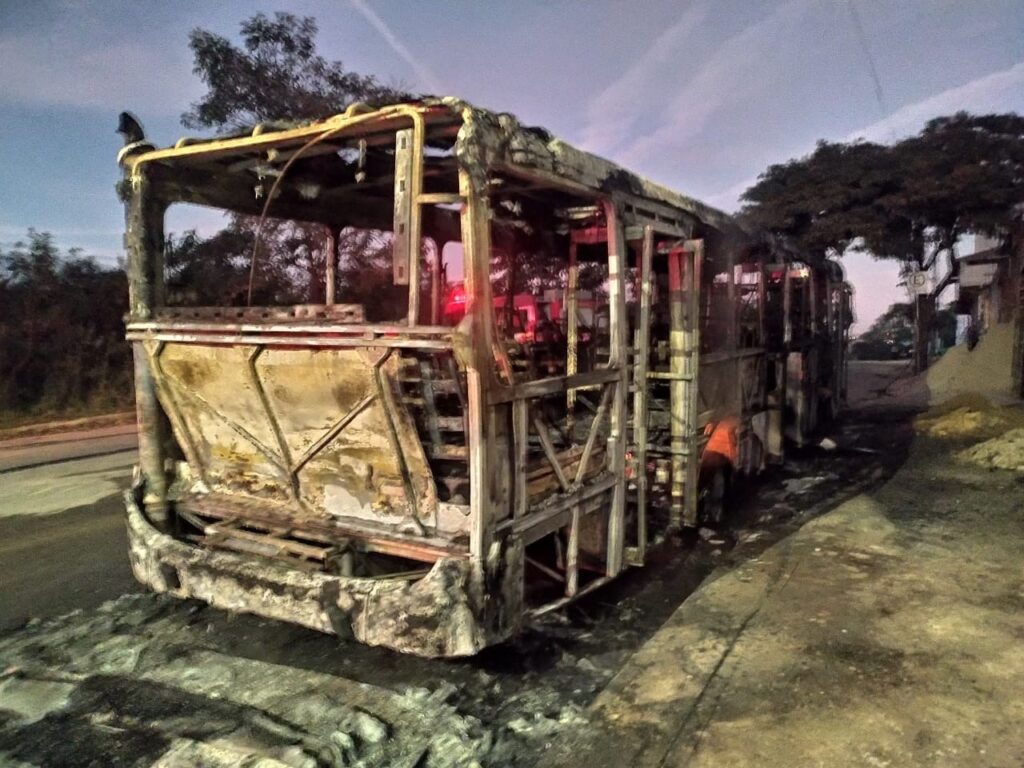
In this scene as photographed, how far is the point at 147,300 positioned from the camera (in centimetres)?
442

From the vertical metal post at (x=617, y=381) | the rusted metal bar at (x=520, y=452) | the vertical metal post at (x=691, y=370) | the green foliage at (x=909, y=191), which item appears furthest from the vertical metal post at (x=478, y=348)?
the green foliage at (x=909, y=191)

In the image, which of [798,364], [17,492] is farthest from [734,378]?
[17,492]

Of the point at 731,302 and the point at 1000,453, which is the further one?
the point at 1000,453

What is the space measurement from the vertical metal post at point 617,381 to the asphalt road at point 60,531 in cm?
377

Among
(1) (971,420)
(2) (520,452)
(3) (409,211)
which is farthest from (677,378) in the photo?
(1) (971,420)

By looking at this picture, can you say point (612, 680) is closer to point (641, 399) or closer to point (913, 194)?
point (641, 399)

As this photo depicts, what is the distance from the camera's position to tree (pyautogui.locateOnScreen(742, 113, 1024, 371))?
20516mm

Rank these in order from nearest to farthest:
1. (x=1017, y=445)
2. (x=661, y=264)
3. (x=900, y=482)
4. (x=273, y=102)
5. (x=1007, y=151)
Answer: (x=661, y=264) → (x=900, y=482) → (x=1017, y=445) → (x=273, y=102) → (x=1007, y=151)

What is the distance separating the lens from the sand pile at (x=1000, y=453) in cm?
858

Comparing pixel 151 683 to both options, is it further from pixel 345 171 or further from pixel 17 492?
pixel 17 492

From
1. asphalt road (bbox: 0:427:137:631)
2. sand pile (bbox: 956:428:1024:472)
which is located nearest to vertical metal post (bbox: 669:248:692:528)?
asphalt road (bbox: 0:427:137:631)

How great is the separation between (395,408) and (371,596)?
40.1 inches

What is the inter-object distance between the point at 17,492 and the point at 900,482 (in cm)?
1109

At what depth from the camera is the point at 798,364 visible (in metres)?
10.2
